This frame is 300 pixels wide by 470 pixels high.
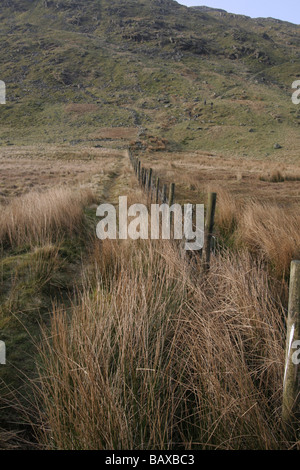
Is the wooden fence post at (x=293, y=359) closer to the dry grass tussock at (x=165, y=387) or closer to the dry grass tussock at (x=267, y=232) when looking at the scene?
the dry grass tussock at (x=165, y=387)

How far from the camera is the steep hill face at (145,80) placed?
40.2 meters

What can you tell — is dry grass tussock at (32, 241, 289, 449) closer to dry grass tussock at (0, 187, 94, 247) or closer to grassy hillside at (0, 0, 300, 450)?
grassy hillside at (0, 0, 300, 450)

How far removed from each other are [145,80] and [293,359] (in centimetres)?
6814

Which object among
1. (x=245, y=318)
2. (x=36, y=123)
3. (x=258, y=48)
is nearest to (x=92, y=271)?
(x=245, y=318)

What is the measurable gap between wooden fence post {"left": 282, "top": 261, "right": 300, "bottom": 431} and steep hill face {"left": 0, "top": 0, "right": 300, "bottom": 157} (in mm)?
30551

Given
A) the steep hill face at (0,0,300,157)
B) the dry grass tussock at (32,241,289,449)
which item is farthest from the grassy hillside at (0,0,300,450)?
the steep hill face at (0,0,300,157)

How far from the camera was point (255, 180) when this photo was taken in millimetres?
13727

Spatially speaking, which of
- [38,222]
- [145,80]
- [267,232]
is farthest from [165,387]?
[145,80]

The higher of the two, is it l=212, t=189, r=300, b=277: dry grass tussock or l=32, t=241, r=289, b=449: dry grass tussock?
l=212, t=189, r=300, b=277: dry grass tussock

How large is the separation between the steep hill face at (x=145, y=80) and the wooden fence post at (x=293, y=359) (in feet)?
100

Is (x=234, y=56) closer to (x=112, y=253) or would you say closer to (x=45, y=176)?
(x=45, y=176)

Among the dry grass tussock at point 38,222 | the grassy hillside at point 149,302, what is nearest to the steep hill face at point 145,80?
the grassy hillside at point 149,302

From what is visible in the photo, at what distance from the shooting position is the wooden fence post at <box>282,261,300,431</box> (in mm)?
1379

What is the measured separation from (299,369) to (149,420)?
745 mm
